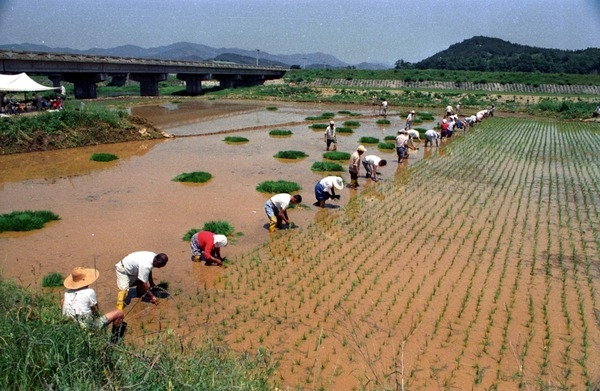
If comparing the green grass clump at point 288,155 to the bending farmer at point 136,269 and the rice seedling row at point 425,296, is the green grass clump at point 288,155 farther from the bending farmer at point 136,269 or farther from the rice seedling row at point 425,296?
the bending farmer at point 136,269

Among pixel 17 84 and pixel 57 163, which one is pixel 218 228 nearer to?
pixel 57 163

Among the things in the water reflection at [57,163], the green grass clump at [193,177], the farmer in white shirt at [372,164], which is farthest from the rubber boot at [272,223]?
the water reflection at [57,163]

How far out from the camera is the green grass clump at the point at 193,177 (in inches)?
538

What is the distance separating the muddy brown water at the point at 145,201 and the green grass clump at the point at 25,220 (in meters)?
0.18

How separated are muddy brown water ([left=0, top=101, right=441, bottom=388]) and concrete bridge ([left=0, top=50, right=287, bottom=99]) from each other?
71.3 feet

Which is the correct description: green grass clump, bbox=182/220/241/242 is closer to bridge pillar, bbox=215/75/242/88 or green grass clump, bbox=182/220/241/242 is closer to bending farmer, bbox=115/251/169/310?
bending farmer, bbox=115/251/169/310

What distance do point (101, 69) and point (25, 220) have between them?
39.5 metres

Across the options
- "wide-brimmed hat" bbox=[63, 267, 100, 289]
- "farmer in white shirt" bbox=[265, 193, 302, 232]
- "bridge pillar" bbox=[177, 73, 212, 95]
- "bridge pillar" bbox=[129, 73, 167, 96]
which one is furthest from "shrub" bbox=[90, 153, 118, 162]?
"bridge pillar" bbox=[177, 73, 212, 95]

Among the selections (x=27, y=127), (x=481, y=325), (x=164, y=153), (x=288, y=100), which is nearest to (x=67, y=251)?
(x=481, y=325)

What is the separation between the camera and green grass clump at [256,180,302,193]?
500 inches

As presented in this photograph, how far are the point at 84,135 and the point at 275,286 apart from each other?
1591 cm

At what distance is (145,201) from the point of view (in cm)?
1155

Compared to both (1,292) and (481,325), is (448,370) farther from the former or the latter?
(1,292)

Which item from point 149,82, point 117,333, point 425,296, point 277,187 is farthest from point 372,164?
point 149,82
